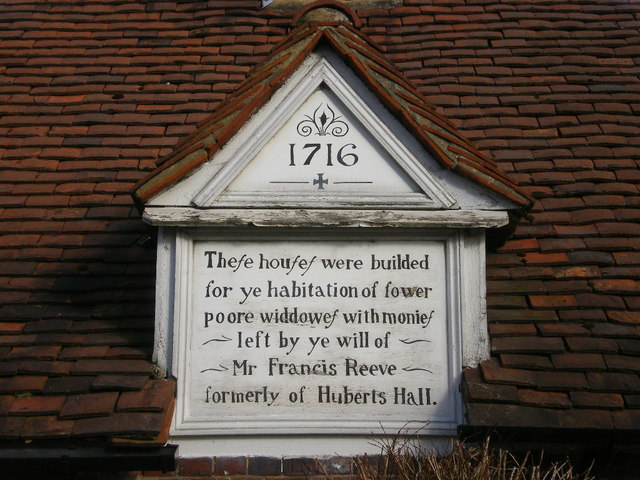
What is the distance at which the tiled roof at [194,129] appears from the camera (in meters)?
3.38

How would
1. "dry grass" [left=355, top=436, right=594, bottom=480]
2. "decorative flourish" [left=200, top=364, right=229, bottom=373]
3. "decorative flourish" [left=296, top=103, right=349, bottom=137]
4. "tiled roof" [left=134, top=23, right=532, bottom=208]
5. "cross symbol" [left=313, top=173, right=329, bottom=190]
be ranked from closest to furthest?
"dry grass" [left=355, top=436, right=594, bottom=480], "decorative flourish" [left=200, top=364, right=229, bottom=373], "tiled roof" [left=134, top=23, right=532, bottom=208], "cross symbol" [left=313, top=173, right=329, bottom=190], "decorative flourish" [left=296, top=103, right=349, bottom=137]

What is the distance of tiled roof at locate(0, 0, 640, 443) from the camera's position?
338 centimetres

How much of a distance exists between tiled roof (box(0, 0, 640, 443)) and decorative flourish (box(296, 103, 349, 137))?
20.6 inches

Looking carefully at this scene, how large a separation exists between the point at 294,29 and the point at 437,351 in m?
2.74

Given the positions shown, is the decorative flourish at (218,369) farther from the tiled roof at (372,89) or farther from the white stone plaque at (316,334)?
the tiled roof at (372,89)

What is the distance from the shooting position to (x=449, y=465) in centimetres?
296

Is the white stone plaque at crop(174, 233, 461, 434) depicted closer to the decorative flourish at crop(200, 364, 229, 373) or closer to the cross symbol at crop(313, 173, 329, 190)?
the decorative flourish at crop(200, 364, 229, 373)

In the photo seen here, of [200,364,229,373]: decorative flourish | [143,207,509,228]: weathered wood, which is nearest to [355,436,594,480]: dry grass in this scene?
[200,364,229,373]: decorative flourish

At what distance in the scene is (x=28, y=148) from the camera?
15.6 ft

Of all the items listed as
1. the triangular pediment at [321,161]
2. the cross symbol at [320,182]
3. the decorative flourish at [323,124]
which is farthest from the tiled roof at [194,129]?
the cross symbol at [320,182]

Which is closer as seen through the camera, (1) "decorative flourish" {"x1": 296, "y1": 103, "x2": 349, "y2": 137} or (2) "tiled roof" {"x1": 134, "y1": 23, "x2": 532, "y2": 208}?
(2) "tiled roof" {"x1": 134, "y1": 23, "x2": 532, "y2": 208}

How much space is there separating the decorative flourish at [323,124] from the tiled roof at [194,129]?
1.72ft

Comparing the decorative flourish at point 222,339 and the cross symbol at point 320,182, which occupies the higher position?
the cross symbol at point 320,182

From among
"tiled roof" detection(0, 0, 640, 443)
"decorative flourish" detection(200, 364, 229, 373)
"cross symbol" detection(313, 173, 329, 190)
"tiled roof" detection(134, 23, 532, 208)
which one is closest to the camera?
"tiled roof" detection(0, 0, 640, 443)
